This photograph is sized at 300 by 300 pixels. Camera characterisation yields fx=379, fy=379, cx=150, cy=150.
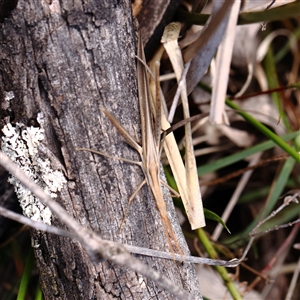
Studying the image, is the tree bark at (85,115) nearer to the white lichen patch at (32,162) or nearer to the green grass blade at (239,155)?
the white lichen patch at (32,162)

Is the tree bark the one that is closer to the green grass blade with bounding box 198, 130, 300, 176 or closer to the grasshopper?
the grasshopper

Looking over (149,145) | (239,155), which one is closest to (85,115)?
(149,145)

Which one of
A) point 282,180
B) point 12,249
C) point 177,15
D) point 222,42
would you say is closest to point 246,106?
point 282,180

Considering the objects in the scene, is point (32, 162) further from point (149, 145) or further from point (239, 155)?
point (239, 155)

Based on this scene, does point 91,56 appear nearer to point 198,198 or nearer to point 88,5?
point 88,5

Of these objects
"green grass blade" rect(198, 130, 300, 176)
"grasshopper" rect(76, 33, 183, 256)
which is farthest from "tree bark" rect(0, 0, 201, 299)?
"green grass blade" rect(198, 130, 300, 176)

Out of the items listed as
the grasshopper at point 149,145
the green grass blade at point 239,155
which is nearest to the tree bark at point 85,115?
the grasshopper at point 149,145
